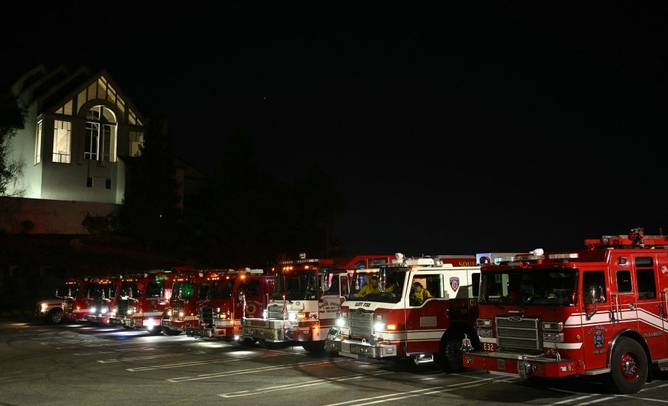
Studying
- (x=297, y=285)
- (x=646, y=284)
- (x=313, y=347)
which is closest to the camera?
(x=646, y=284)

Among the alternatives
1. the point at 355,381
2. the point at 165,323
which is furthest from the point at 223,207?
the point at 355,381

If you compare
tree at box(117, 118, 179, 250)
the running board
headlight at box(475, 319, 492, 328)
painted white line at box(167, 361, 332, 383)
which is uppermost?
tree at box(117, 118, 179, 250)

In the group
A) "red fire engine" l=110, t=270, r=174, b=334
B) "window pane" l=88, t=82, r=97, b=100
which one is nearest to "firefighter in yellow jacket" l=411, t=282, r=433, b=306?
"red fire engine" l=110, t=270, r=174, b=334

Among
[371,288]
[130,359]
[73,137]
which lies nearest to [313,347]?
[371,288]

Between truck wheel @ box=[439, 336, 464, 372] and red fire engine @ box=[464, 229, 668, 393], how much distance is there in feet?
7.35

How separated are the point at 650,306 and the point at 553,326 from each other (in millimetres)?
2272

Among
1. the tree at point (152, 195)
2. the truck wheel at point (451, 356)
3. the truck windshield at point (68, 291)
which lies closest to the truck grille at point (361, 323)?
the truck wheel at point (451, 356)

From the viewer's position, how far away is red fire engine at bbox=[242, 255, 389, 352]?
55.5 feet

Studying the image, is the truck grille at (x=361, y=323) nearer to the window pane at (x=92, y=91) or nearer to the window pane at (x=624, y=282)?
the window pane at (x=624, y=282)

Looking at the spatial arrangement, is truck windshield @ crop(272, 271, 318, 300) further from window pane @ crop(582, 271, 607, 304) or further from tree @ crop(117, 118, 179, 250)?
tree @ crop(117, 118, 179, 250)

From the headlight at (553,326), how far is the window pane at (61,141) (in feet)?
160

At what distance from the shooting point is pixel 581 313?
10195 millimetres

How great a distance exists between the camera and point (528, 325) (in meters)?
10.6

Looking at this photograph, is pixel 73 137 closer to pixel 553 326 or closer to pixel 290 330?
pixel 290 330
